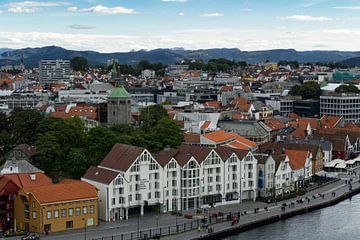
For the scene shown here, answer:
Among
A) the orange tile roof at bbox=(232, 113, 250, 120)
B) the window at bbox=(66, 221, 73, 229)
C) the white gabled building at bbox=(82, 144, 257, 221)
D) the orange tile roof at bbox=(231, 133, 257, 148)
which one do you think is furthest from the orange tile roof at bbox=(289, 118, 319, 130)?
the window at bbox=(66, 221, 73, 229)

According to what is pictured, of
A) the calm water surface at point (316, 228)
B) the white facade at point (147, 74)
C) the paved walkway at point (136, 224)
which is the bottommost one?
the calm water surface at point (316, 228)

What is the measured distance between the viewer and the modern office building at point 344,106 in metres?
83.2

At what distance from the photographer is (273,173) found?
44.4m

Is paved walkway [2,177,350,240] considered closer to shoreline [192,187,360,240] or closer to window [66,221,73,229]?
window [66,221,73,229]

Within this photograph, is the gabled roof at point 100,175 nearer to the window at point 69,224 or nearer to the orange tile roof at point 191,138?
the window at point 69,224

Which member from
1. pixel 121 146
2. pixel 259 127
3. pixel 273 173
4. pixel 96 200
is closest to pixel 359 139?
pixel 259 127

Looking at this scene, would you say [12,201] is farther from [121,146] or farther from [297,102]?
[297,102]

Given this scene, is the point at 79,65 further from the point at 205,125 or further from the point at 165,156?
the point at 165,156

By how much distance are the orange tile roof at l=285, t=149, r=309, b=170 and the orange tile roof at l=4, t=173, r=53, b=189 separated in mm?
17783

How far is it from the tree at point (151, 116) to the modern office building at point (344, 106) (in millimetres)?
26969

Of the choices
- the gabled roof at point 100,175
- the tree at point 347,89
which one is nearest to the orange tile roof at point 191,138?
the gabled roof at point 100,175

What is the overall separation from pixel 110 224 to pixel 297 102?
55.6m

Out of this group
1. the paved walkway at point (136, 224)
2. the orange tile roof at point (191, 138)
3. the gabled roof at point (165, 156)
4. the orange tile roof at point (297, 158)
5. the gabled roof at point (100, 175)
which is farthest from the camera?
the orange tile roof at point (191, 138)

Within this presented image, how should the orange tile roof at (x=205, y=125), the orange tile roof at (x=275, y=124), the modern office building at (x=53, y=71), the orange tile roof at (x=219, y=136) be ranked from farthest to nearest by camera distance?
the modern office building at (x=53, y=71) → the orange tile roof at (x=275, y=124) → the orange tile roof at (x=205, y=125) → the orange tile roof at (x=219, y=136)
